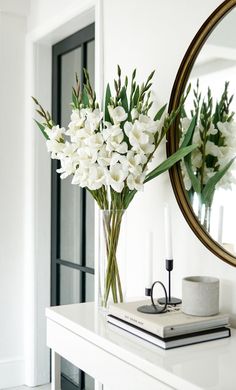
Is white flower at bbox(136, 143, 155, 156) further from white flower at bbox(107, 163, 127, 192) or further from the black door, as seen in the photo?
the black door

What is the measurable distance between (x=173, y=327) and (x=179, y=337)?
3cm

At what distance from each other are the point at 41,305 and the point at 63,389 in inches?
19.4

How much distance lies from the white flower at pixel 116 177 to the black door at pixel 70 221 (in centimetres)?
112

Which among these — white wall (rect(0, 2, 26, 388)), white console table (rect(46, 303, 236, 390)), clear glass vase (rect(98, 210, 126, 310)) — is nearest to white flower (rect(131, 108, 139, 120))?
clear glass vase (rect(98, 210, 126, 310))

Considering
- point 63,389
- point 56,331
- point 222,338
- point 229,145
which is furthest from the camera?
point 63,389

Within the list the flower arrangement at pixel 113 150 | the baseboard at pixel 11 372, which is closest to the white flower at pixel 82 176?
the flower arrangement at pixel 113 150

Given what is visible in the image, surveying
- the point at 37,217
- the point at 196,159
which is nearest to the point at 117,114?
the point at 196,159

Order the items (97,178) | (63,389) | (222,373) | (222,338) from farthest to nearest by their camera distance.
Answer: (63,389) < (97,178) < (222,338) < (222,373)

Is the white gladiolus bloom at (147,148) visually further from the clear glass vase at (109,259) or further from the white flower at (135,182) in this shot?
the clear glass vase at (109,259)

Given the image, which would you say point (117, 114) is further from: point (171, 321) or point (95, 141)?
point (171, 321)

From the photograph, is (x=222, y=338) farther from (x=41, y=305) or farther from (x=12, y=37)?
(x=12, y=37)

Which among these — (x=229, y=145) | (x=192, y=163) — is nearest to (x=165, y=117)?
(x=192, y=163)

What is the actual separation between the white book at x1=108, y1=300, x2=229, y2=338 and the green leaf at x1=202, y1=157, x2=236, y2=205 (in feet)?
1.18

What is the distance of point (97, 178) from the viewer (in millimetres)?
1676
